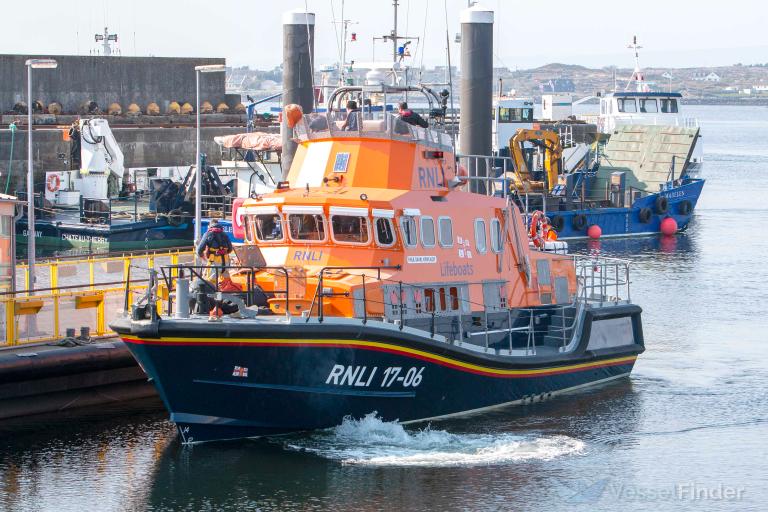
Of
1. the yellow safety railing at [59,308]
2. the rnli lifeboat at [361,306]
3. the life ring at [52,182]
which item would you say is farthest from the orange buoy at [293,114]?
the life ring at [52,182]

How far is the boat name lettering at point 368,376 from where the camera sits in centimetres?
1725

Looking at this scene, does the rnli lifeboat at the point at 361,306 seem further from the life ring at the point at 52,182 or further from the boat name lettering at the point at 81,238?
the life ring at the point at 52,182

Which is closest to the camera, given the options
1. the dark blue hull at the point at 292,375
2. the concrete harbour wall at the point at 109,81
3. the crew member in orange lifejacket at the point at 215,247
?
the dark blue hull at the point at 292,375

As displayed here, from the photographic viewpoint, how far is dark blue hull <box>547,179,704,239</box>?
162ft

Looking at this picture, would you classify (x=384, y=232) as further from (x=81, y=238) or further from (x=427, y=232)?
(x=81, y=238)

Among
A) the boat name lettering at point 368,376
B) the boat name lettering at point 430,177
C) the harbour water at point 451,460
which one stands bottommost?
the harbour water at point 451,460

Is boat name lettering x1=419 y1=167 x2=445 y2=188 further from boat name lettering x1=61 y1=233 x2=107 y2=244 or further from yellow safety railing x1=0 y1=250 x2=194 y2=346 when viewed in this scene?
boat name lettering x1=61 y1=233 x2=107 y2=244

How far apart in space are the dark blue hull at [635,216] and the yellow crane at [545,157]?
6.00 ft

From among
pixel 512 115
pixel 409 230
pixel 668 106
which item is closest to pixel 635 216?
pixel 512 115

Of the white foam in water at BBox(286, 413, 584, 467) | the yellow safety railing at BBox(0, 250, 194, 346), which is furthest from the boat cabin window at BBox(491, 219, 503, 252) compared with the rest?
the yellow safety railing at BBox(0, 250, 194, 346)

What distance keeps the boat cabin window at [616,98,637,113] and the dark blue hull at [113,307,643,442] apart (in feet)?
148

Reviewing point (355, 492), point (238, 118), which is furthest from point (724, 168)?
point (355, 492)

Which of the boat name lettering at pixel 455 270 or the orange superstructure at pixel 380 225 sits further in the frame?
the boat name lettering at pixel 455 270

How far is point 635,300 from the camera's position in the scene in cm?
3219
